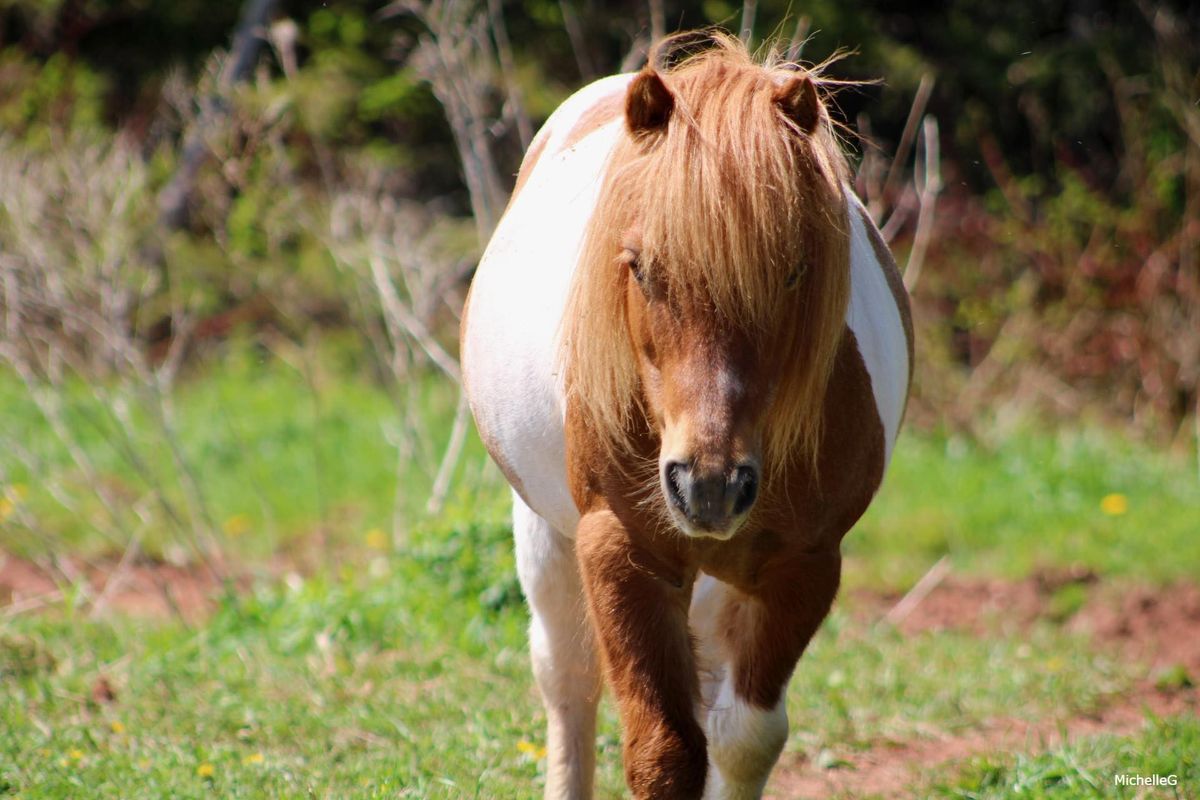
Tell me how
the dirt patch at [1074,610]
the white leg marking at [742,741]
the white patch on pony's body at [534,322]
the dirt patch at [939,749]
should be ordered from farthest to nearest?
the dirt patch at [1074,610], the dirt patch at [939,749], the white patch on pony's body at [534,322], the white leg marking at [742,741]

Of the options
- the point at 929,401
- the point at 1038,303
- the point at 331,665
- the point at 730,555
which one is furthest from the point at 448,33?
the point at 1038,303

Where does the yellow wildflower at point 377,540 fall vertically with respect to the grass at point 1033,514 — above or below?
above

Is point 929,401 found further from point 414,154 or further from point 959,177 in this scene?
point 414,154

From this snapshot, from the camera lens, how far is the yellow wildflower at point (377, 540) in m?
6.21

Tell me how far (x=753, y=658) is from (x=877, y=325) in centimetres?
77

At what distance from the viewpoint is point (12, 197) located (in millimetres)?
5211

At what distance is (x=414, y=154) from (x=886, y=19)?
425cm

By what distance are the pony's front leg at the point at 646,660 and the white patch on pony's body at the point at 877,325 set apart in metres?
0.60

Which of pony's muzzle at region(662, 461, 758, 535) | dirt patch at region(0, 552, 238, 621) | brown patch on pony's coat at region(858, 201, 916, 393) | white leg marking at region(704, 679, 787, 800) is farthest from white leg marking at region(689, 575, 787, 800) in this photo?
dirt patch at region(0, 552, 238, 621)

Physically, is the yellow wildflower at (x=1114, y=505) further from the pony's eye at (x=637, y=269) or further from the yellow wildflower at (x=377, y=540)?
the pony's eye at (x=637, y=269)

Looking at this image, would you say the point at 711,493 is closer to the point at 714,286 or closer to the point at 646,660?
the point at 714,286

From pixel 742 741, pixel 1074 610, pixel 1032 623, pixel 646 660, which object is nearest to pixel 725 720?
pixel 742 741

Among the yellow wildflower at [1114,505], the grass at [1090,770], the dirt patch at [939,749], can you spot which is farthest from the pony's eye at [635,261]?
the yellow wildflower at [1114,505]

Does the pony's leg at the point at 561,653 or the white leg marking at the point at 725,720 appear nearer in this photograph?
the white leg marking at the point at 725,720
